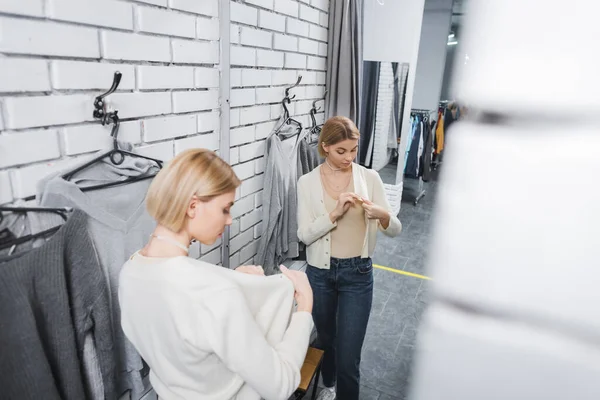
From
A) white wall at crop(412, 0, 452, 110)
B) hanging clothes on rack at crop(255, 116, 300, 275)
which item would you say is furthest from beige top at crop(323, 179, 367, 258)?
white wall at crop(412, 0, 452, 110)

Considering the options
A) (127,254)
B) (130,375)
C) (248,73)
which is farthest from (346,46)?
(130,375)

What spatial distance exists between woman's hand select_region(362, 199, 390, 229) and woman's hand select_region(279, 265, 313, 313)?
2.26 feet

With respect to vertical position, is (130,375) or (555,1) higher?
(555,1)

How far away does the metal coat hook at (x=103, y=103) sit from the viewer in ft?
4.55

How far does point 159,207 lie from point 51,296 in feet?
1.27

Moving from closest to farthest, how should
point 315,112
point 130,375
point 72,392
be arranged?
1. point 72,392
2. point 130,375
3. point 315,112

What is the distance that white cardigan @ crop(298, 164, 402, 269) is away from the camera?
6.80ft

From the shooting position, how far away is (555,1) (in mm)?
275

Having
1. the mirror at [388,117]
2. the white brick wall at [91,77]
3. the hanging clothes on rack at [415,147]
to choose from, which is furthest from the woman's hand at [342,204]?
the hanging clothes on rack at [415,147]

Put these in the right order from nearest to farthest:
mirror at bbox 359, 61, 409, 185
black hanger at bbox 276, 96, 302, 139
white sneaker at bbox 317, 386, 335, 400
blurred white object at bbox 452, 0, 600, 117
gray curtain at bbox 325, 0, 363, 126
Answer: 1. blurred white object at bbox 452, 0, 600, 117
2. white sneaker at bbox 317, 386, 335, 400
3. black hanger at bbox 276, 96, 302, 139
4. gray curtain at bbox 325, 0, 363, 126
5. mirror at bbox 359, 61, 409, 185

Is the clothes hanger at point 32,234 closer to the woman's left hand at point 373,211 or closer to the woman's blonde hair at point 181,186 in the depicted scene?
the woman's blonde hair at point 181,186

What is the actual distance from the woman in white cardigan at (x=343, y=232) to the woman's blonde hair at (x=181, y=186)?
0.98 meters

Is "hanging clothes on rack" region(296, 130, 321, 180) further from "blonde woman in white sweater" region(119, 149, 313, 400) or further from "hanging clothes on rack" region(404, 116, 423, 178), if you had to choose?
"hanging clothes on rack" region(404, 116, 423, 178)

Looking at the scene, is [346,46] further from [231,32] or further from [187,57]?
[187,57]
